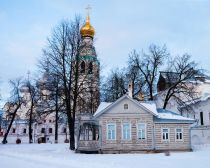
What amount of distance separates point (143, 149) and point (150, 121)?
2805mm

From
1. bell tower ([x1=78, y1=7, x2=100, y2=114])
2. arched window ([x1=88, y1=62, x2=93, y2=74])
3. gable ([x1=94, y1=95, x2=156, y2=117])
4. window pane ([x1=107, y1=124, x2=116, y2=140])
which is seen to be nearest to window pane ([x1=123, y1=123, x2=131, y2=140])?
window pane ([x1=107, y1=124, x2=116, y2=140])

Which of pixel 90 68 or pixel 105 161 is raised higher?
pixel 90 68

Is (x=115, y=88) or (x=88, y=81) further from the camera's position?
(x=115, y=88)

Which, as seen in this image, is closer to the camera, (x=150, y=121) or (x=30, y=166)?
(x=30, y=166)

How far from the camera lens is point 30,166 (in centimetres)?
1953

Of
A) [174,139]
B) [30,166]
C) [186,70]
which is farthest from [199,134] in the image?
[30,166]

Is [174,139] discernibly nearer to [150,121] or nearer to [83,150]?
[150,121]

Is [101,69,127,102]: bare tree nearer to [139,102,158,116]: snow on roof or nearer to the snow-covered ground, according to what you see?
[139,102,158,116]: snow on roof

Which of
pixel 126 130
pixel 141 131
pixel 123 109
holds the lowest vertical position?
pixel 141 131

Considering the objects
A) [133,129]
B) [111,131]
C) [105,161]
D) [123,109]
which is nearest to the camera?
[105,161]

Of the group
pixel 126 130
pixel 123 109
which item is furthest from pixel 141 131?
pixel 123 109

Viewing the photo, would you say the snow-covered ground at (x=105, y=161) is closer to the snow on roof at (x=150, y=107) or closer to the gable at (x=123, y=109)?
the snow on roof at (x=150, y=107)

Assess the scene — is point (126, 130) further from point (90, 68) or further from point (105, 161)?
point (105, 161)

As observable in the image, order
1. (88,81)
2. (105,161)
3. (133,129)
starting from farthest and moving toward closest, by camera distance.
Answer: (88,81)
(133,129)
(105,161)
